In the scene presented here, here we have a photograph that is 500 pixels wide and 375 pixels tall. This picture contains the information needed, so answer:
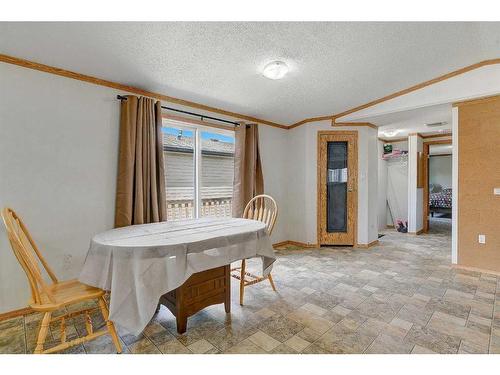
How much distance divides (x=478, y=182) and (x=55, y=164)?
4.70m

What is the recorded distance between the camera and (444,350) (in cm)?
165

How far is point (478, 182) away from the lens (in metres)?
3.12

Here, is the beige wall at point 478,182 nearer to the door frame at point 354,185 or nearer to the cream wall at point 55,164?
the door frame at point 354,185

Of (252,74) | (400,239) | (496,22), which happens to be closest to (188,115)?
(252,74)

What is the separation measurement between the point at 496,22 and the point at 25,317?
15.7 ft

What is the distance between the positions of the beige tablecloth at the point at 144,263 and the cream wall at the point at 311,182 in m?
2.76

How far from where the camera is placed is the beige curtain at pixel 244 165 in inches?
149

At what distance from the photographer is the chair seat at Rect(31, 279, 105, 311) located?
1.44 meters

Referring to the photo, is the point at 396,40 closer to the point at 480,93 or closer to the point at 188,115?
the point at 480,93

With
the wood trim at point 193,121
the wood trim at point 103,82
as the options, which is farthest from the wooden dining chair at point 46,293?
the wood trim at point 193,121

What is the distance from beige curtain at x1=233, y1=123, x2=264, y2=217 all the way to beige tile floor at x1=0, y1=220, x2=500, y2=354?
119 centimetres

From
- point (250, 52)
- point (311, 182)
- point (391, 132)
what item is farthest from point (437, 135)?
point (250, 52)

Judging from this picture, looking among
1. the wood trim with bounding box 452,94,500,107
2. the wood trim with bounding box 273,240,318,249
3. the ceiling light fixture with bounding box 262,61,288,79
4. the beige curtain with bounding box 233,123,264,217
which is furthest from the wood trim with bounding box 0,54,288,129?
the wood trim with bounding box 452,94,500,107
